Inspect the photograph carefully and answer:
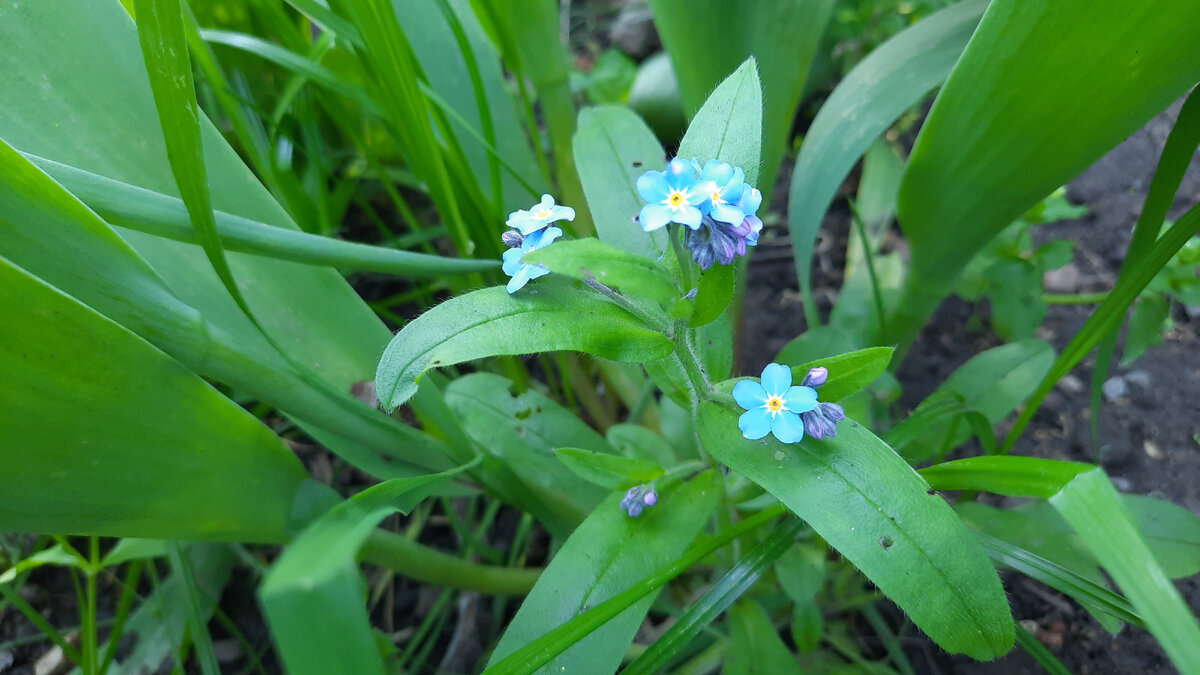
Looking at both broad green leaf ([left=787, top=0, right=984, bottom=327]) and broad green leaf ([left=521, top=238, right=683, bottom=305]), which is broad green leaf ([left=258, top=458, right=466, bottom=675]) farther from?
broad green leaf ([left=787, top=0, right=984, bottom=327])

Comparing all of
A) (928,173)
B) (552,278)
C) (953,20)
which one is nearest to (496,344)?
(552,278)

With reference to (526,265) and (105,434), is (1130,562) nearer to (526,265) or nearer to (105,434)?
(526,265)

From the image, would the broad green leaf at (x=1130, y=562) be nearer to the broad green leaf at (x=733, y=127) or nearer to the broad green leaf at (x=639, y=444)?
the broad green leaf at (x=733, y=127)

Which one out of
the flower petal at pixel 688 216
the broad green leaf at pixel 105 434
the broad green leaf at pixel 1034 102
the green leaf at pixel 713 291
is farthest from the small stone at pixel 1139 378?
the broad green leaf at pixel 105 434

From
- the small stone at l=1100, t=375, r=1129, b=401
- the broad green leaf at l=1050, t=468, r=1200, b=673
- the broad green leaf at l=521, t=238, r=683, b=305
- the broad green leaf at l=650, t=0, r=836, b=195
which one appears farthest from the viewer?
the small stone at l=1100, t=375, r=1129, b=401

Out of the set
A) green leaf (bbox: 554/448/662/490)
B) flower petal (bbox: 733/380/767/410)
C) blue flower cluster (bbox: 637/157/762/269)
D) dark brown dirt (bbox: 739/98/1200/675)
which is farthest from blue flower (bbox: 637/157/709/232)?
dark brown dirt (bbox: 739/98/1200/675)

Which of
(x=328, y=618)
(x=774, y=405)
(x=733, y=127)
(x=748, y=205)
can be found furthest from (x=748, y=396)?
(x=328, y=618)
